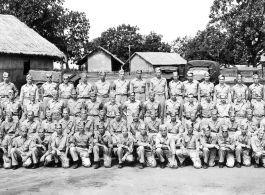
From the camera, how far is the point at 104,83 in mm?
10734

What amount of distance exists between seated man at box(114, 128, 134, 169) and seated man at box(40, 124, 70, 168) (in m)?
1.18

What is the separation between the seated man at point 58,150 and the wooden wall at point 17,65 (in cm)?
1102

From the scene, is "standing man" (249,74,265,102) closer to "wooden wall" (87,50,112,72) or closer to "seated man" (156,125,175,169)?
"seated man" (156,125,175,169)

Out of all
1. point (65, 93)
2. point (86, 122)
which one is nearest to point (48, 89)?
point (65, 93)

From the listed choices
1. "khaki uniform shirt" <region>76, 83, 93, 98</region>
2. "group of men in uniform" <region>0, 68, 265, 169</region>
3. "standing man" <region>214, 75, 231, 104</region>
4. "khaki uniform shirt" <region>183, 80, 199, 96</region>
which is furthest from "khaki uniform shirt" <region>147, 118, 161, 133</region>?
"khaki uniform shirt" <region>76, 83, 93, 98</region>

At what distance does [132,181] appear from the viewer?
7.66m

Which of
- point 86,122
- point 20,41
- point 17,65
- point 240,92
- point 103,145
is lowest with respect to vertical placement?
point 103,145

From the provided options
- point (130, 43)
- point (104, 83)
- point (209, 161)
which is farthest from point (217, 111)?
point (130, 43)

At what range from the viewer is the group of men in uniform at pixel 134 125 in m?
8.80

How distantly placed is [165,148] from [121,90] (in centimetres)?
260

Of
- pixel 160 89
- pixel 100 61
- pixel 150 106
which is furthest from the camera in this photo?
pixel 100 61

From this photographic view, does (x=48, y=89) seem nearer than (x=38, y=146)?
No

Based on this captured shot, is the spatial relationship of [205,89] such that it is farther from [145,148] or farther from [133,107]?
[145,148]

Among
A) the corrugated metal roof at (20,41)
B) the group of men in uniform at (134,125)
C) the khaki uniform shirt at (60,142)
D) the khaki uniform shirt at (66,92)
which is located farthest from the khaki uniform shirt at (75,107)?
the corrugated metal roof at (20,41)
